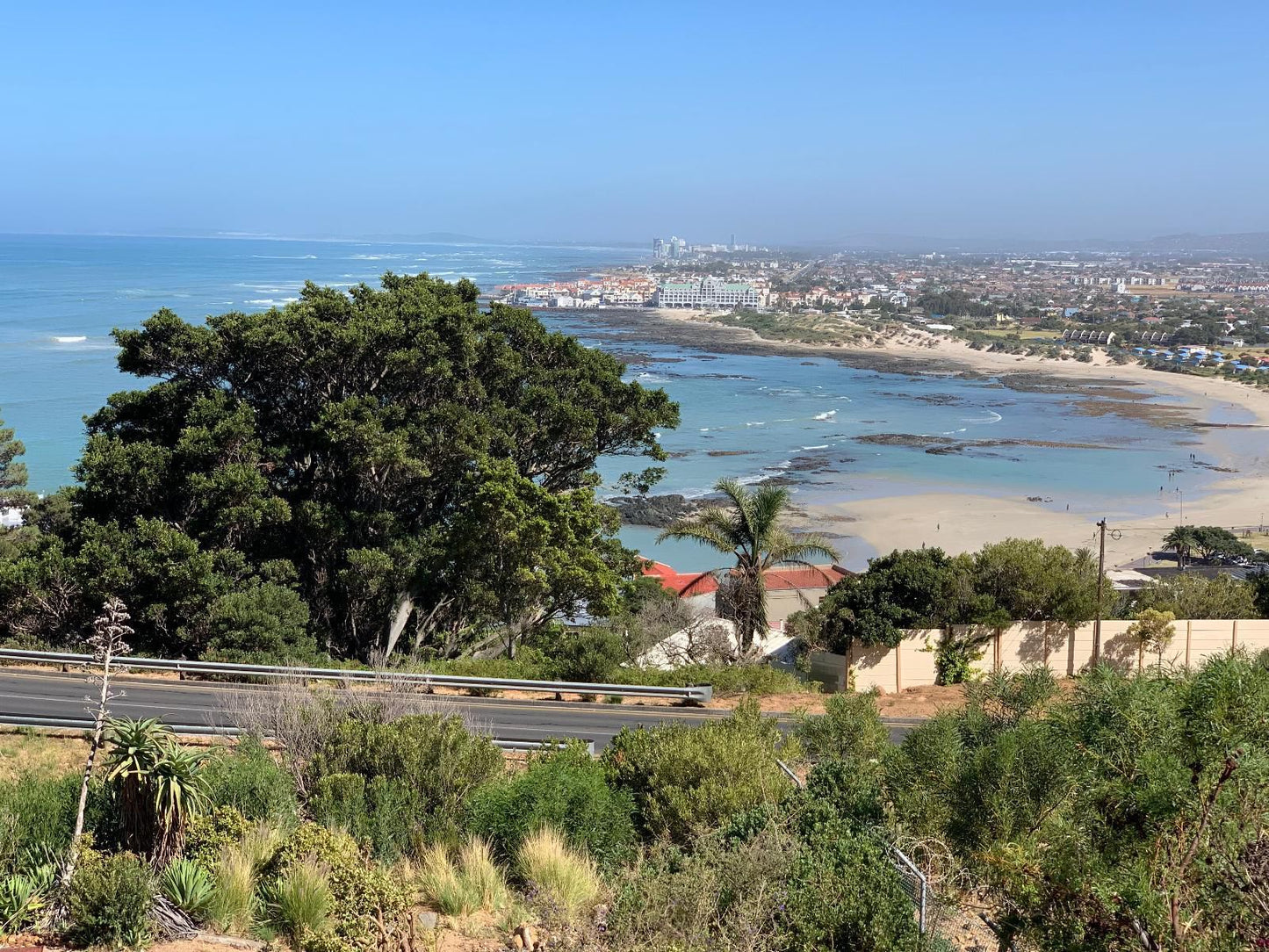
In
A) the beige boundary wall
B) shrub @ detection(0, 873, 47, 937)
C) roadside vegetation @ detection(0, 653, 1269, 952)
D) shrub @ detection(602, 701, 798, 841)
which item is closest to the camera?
roadside vegetation @ detection(0, 653, 1269, 952)

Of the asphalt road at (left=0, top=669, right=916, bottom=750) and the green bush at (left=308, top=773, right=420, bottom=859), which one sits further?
the asphalt road at (left=0, top=669, right=916, bottom=750)

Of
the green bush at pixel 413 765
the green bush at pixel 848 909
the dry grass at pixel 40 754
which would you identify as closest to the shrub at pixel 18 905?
the green bush at pixel 413 765

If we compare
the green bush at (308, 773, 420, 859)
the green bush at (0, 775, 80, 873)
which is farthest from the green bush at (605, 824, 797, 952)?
the green bush at (0, 775, 80, 873)

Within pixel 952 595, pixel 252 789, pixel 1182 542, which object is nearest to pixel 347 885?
pixel 252 789

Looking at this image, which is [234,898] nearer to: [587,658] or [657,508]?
[587,658]

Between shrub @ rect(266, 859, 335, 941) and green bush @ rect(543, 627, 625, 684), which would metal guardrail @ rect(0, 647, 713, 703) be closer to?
green bush @ rect(543, 627, 625, 684)

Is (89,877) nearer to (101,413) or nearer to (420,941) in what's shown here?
(420,941)

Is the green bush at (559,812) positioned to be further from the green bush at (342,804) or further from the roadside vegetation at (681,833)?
the green bush at (342,804)
